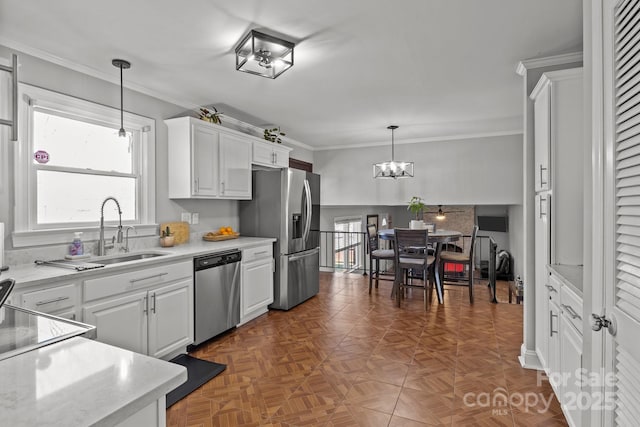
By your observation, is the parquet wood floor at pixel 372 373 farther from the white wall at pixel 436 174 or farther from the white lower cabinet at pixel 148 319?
the white wall at pixel 436 174

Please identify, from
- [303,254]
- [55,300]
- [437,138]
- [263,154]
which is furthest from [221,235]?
[437,138]

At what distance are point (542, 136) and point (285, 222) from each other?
2696mm

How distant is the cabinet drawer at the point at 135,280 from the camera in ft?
7.23

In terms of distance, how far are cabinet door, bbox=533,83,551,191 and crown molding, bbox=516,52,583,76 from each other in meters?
0.39

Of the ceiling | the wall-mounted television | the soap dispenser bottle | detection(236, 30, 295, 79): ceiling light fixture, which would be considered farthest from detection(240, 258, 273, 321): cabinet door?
the wall-mounted television

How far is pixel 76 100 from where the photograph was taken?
269 centimetres

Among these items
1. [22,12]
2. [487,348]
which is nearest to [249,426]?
[487,348]

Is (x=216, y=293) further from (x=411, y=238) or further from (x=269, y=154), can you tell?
(x=411, y=238)

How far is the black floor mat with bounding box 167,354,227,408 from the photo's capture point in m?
2.26

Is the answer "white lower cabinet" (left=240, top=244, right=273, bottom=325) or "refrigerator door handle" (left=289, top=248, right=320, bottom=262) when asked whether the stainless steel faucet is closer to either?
"white lower cabinet" (left=240, top=244, right=273, bottom=325)

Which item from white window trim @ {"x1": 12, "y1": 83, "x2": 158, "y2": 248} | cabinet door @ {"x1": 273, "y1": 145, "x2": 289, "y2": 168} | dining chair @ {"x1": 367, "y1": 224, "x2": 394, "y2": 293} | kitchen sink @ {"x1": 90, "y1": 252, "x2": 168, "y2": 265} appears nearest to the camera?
white window trim @ {"x1": 12, "y1": 83, "x2": 158, "y2": 248}

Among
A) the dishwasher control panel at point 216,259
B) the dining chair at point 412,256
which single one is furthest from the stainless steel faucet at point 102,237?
the dining chair at point 412,256

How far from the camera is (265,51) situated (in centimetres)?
232

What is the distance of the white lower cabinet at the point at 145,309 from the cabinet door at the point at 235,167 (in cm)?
119
